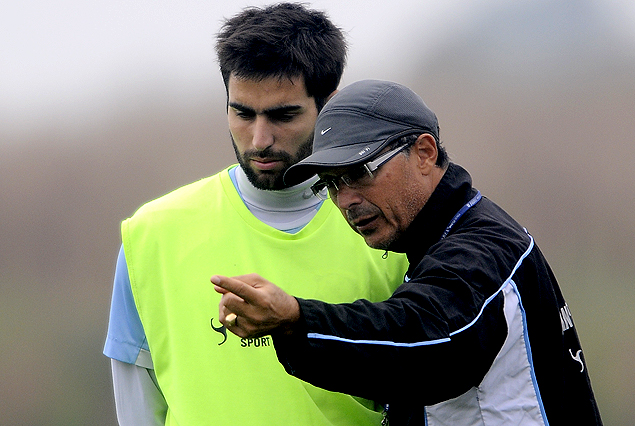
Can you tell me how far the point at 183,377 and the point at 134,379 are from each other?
0.24 meters

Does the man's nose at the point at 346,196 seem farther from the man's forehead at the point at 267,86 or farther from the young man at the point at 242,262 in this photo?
→ the man's forehead at the point at 267,86

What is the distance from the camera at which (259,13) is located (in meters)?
2.36

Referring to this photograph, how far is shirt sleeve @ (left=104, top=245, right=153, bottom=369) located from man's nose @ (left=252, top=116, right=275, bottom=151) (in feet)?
1.55

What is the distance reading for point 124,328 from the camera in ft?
7.03

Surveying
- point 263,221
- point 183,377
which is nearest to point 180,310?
point 183,377

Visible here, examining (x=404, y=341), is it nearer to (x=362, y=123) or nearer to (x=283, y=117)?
(x=362, y=123)

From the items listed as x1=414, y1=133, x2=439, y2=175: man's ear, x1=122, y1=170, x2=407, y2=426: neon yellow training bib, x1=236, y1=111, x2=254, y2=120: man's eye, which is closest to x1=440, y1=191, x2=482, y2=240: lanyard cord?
x1=414, y1=133, x2=439, y2=175: man's ear

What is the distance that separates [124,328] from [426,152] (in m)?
0.96

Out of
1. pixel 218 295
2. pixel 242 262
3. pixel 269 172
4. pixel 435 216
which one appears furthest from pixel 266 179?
pixel 435 216

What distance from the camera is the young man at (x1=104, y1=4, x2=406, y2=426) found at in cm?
202

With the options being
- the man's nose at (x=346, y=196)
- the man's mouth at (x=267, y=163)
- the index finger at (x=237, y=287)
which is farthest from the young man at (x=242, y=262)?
the index finger at (x=237, y=287)

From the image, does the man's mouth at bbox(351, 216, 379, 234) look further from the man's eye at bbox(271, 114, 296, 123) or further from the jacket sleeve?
the man's eye at bbox(271, 114, 296, 123)

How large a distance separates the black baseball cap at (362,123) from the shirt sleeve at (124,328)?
25.0 inches

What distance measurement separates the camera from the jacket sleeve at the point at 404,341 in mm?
1358
